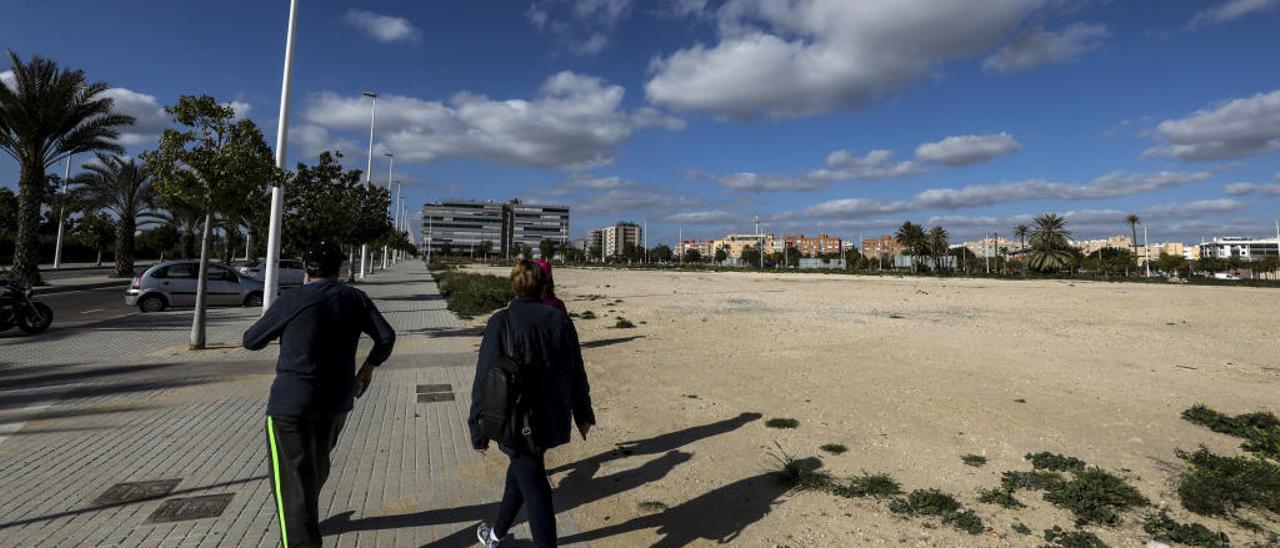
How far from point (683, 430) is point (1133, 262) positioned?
115m

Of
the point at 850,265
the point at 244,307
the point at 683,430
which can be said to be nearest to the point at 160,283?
the point at 244,307

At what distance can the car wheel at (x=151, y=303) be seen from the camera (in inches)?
614

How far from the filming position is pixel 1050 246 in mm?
76000

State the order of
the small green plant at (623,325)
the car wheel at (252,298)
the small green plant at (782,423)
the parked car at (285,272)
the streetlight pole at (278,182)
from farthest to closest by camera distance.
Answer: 1. the parked car at (285,272)
2. the car wheel at (252,298)
3. the small green plant at (623,325)
4. the streetlight pole at (278,182)
5. the small green plant at (782,423)

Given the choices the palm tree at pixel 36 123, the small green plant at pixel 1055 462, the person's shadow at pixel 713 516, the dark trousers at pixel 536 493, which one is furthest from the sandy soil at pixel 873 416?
the palm tree at pixel 36 123

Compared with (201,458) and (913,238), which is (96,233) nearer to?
(201,458)

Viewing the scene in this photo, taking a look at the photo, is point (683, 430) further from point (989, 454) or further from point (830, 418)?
point (989, 454)

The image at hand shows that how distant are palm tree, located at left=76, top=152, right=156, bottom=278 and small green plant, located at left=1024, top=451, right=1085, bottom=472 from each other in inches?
1540

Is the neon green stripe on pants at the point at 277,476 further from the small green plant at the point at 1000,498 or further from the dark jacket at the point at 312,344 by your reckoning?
the small green plant at the point at 1000,498

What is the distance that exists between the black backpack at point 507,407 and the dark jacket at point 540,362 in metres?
0.04

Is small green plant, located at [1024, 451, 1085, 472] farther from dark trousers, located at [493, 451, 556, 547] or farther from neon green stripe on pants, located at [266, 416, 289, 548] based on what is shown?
neon green stripe on pants, located at [266, 416, 289, 548]

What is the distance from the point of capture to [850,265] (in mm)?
128375

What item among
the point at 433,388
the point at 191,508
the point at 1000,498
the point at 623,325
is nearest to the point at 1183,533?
the point at 1000,498

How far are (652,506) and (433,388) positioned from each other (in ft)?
14.0
